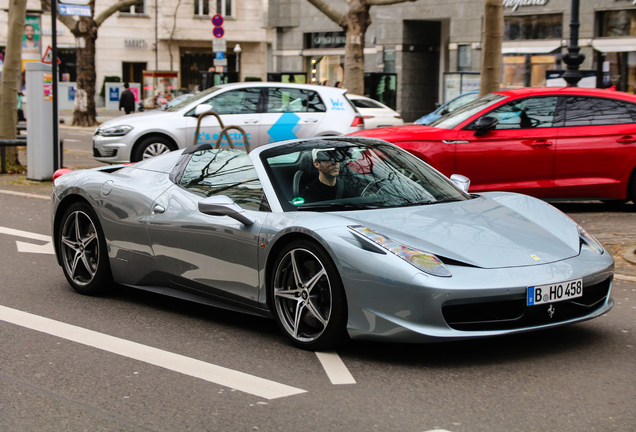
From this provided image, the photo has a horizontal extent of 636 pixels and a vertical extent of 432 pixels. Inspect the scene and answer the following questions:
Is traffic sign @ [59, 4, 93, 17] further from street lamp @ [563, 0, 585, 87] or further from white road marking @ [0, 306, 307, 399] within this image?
white road marking @ [0, 306, 307, 399]

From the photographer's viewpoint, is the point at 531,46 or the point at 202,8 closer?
the point at 531,46

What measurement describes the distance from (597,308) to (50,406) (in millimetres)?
A: 3010

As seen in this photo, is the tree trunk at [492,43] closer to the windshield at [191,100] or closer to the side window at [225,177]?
the windshield at [191,100]

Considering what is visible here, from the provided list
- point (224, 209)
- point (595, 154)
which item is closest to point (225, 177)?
point (224, 209)

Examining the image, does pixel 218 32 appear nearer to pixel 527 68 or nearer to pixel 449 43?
pixel 527 68

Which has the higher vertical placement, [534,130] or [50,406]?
[534,130]

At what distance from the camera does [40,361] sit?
474 centimetres

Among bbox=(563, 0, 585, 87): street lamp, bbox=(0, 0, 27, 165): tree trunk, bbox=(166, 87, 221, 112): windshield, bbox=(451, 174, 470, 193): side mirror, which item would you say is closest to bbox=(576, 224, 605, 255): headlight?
bbox=(451, 174, 470, 193): side mirror

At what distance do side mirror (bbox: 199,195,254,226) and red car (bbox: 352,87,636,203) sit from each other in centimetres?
546

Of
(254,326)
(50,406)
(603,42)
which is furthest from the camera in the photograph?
(603,42)

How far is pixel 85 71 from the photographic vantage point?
31.2m

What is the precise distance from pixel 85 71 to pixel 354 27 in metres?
12.2

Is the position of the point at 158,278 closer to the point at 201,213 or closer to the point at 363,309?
the point at 201,213

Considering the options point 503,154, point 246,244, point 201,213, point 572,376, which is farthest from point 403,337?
point 503,154
